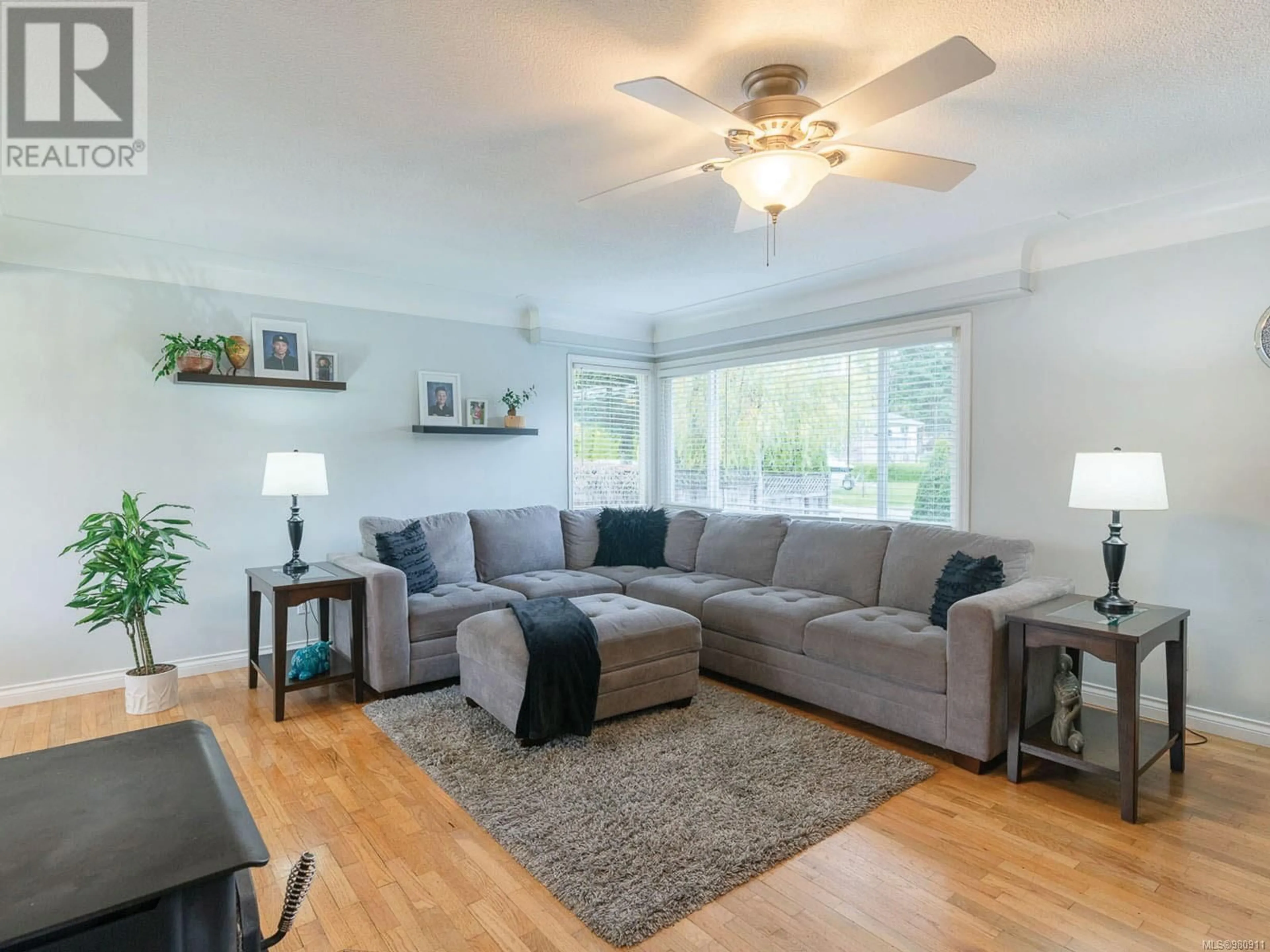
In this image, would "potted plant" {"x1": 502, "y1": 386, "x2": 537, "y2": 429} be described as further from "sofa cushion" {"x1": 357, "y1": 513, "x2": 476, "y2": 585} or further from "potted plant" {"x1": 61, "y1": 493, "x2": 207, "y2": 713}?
"potted plant" {"x1": 61, "y1": 493, "x2": 207, "y2": 713}

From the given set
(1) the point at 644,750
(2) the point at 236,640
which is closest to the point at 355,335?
(2) the point at 236,640

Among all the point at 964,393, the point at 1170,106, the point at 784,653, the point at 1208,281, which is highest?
the point at 1170,106

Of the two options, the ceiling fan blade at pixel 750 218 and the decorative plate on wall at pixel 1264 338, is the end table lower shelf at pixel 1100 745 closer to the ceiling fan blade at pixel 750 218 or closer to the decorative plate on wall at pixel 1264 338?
the decorative plate on wall at pixel 1264 338

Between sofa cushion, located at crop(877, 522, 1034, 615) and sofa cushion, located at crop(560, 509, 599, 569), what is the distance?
212 centimetres

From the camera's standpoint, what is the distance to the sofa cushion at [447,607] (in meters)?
3.74

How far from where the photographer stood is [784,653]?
140 inches

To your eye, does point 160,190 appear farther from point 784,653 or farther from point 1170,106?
point 1170,106

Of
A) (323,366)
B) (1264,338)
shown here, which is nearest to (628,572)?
(323,366)

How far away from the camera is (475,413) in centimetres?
502

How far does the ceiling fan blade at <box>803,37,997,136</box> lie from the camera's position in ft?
5.13

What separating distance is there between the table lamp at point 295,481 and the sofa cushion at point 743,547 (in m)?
2.49

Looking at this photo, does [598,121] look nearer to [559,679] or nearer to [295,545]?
[559,679]

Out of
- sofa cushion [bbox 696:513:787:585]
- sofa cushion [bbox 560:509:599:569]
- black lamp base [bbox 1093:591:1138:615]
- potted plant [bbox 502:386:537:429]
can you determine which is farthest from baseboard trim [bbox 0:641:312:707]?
black lamp base [bbox 1093:591:1138:615]

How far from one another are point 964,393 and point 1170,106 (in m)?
1.85
